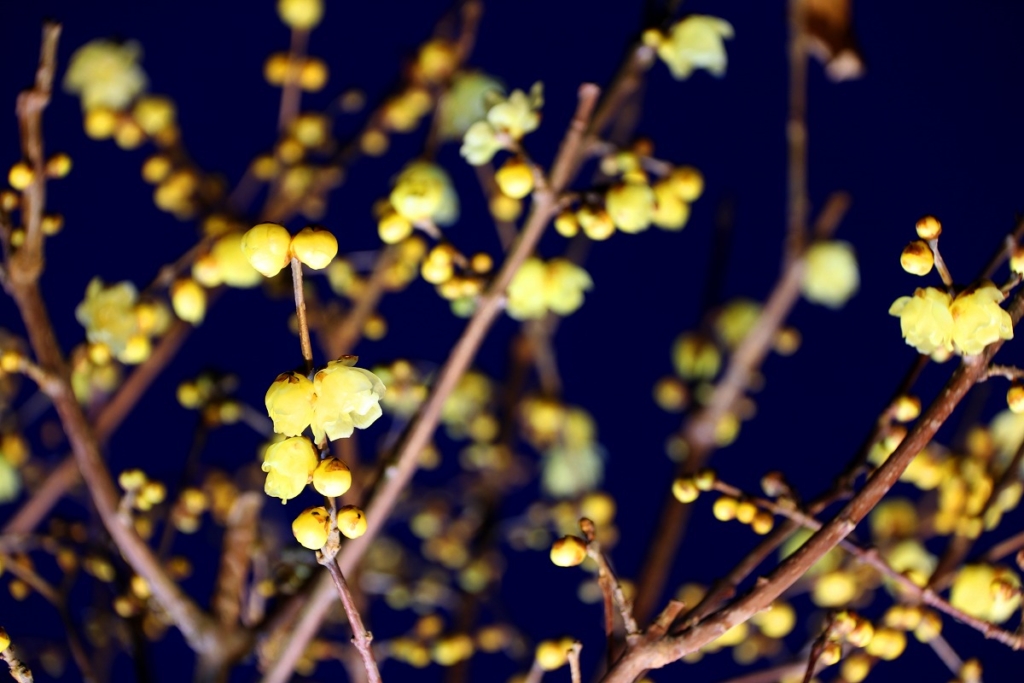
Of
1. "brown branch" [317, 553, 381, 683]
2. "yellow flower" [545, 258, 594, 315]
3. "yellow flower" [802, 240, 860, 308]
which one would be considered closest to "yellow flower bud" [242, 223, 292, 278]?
"brown branch" [317, 553, 381, 683]

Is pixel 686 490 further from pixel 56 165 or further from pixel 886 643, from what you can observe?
pixel 56 165

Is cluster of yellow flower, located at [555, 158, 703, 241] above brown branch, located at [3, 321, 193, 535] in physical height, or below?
below

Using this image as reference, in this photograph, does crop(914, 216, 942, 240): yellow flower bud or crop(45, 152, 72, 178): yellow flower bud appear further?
crop(45, 152, 72, 178): yellow flower bud

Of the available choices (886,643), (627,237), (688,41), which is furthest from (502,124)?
(627,237)

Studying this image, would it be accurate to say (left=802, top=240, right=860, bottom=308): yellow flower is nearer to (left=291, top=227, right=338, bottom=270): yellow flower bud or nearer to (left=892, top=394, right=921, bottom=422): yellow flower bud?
(left=892, top=394, right=921, bottom=422): yellow flower bud

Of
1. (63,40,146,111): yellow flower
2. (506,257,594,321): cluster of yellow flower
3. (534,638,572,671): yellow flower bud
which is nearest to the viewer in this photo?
(534,638,572,671): yellow flower bud

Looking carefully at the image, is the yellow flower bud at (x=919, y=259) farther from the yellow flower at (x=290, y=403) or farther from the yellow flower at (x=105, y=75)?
the yellow flower at (x=105, y=75)

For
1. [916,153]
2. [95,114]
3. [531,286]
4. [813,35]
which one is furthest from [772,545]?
[916,153]
